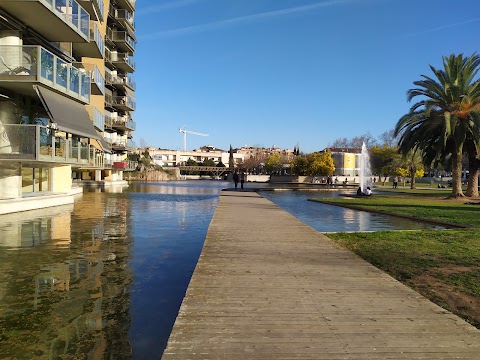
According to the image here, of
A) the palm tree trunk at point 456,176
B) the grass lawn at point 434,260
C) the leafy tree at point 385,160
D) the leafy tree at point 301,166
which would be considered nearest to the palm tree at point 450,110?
the palm tree trunk at point 456,176

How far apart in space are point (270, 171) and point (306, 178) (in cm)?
3470

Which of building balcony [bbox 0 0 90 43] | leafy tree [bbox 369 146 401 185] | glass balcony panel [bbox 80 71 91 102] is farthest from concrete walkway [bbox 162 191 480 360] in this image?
leafy tree [bbox 369 146 401 185]

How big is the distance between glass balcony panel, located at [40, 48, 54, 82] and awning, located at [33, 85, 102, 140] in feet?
1.84

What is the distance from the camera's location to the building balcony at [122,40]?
5594 centimetres

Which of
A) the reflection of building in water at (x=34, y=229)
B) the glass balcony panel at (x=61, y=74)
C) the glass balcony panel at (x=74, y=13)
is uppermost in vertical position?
the glass balcony panel at (x=74, y=13)

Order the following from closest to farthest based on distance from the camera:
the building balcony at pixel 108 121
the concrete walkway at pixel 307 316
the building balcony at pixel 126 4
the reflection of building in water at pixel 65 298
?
the concrete walkway at pixel 307 316 < the reflection of building in water at pixel 65 298 < the building balcony at pixel 108 121 < the building balcony at pixel 126 4

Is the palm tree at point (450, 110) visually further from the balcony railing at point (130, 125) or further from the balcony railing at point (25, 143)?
the balcony railing at point (130, 125)

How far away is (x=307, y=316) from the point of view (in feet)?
16.3

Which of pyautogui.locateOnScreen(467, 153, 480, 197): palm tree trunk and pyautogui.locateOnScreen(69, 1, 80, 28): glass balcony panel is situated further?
pyautogui.locateOnScreen(467, 153, 480, 197): palm tree trunk

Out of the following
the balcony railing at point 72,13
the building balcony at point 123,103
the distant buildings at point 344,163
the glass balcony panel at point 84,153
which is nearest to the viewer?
the balcony railing at point 72,13

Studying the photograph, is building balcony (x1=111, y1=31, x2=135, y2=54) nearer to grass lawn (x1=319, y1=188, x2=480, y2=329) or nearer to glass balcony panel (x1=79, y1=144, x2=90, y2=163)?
glass balcony panel (x1=79, y1=144, x2=90, y2=163)

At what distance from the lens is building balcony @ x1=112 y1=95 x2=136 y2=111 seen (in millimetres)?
58906

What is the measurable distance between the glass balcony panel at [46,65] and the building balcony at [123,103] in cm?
4216

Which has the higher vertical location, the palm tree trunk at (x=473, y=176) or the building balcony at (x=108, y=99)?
the building balcony at (x=108, y=99)
